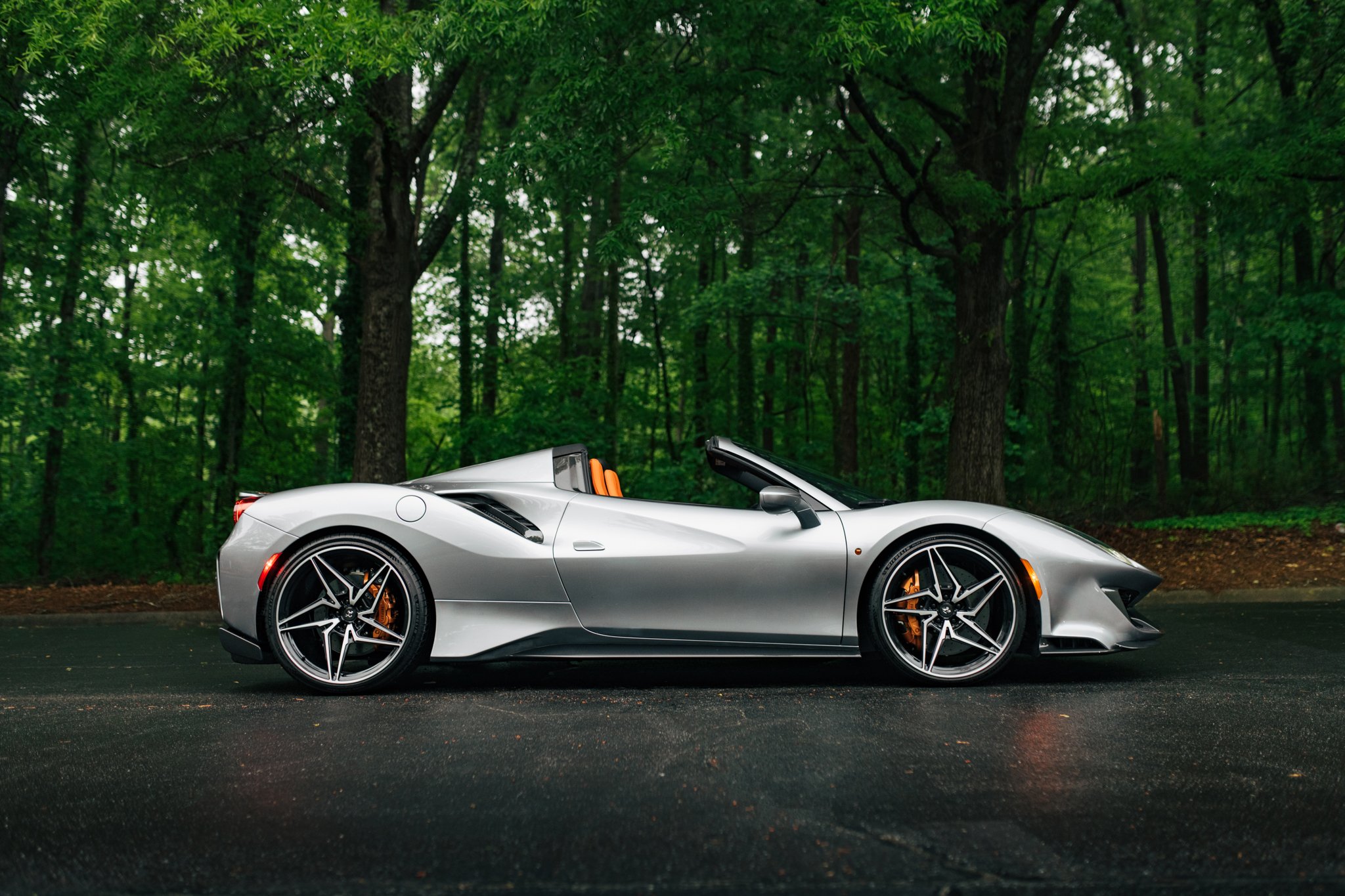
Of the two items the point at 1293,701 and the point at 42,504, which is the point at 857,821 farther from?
the point at 42,504

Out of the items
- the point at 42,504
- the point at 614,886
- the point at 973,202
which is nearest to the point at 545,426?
the point at 973,202

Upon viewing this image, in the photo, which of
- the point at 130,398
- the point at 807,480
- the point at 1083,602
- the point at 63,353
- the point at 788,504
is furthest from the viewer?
the point at 130,398

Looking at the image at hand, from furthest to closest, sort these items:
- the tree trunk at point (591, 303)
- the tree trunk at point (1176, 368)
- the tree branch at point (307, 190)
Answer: the tree trunk at point (591, 303), the tree trunk at point (1176, 368), the tree branch at point (307, 190)

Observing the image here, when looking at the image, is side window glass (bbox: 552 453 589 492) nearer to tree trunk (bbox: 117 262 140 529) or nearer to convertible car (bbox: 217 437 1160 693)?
convertible car (bbox: 217 437 1160 693)

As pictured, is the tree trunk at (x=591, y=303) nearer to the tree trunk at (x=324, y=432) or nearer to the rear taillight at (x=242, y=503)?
the tree trunk at (x=324, y=432)

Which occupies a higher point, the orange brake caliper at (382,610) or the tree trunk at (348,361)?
the tree trunk at (348,361)

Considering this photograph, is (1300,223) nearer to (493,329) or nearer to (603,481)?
(603,481)

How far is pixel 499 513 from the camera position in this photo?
4859mm

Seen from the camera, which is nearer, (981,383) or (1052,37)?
(981,383)

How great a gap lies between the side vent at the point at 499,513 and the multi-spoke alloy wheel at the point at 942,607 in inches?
63.9

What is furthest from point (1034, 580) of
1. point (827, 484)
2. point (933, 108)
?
point (933, 108)

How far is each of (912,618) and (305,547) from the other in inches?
114

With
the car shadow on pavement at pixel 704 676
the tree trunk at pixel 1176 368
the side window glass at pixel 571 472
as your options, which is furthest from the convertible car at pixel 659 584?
the tree trunk at pixel 1176 368

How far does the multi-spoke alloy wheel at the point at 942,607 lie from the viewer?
4.59 metres
